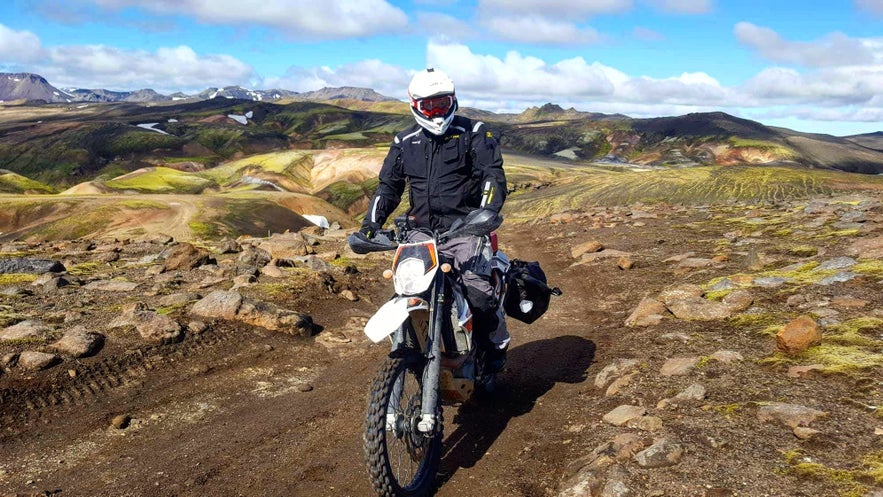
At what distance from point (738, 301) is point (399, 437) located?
7830 mm

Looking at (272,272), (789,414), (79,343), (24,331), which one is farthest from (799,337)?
(272,272)

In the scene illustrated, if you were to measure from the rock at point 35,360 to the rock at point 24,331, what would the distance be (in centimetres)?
88

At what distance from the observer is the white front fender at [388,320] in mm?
5492

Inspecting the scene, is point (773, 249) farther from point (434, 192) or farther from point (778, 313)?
point (434, 192)

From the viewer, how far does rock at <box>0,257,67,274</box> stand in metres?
16.4

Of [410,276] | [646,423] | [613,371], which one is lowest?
[613,371]

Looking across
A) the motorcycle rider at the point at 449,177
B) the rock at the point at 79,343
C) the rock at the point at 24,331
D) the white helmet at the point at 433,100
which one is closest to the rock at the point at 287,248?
the rock at the point at 24,331

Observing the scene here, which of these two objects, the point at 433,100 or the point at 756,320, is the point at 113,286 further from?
the point at 756,320

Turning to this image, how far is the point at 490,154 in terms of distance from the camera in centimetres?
712

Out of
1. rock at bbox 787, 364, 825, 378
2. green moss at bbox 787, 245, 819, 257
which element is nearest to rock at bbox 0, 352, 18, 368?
rock at bbox 787, 364, 825, 378

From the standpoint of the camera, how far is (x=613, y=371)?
8.59 meters

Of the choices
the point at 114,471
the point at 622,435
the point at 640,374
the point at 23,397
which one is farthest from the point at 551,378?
the point at 23,397

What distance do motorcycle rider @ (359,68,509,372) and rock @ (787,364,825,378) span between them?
3.71m

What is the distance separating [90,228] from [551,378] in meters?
77.0
